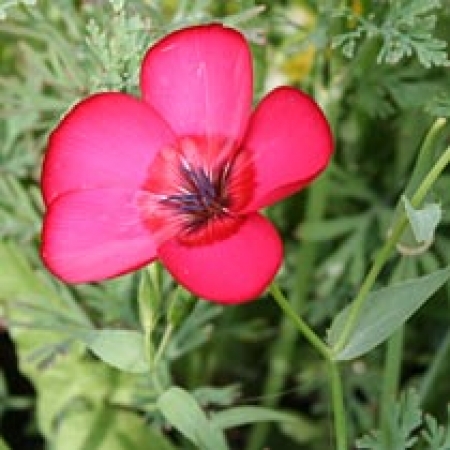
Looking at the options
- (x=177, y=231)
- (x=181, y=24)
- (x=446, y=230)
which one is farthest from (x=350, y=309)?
(x=446, y=230)

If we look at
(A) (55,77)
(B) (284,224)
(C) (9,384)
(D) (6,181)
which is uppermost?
(A) (55,77)

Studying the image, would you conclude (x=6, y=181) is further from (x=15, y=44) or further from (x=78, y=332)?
(x=78, y=332)

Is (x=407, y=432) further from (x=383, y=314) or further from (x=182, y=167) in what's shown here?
(x=182, y=167)

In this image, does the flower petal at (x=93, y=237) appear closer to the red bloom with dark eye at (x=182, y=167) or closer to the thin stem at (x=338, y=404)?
the red bloom with dark eye at (x=182, y=167)

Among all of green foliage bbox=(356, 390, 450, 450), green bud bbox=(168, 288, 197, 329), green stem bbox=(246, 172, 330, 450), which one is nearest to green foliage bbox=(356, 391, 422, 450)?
green foliage bbox=(356, 390, 450, 450)

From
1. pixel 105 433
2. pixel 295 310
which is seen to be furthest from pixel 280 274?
pixel 105 433

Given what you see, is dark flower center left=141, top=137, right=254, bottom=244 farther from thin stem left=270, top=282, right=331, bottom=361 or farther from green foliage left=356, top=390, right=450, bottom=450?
green foliage left=356, top=390, right=450, bottom=450

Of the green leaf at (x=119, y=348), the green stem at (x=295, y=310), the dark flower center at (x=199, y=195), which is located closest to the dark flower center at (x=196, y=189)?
the dark flower center at (x=199, y=195)
